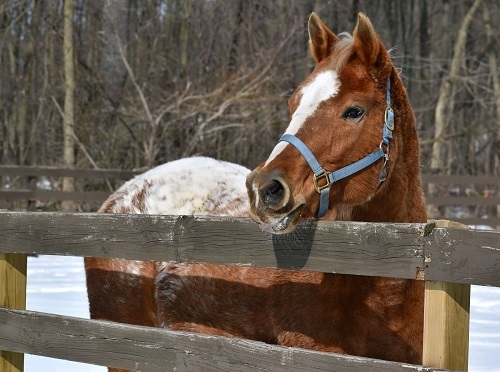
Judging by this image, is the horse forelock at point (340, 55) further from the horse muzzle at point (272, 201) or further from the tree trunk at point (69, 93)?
the tree trunk at point (69, 93)

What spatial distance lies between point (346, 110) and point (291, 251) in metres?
0.71

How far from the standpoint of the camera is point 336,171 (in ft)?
10.3

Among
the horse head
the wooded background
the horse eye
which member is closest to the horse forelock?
the horse head

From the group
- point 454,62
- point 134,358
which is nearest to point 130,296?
point 134,358

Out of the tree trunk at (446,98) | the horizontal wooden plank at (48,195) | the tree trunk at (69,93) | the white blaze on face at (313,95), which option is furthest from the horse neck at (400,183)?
the tree trunk at (446,98)

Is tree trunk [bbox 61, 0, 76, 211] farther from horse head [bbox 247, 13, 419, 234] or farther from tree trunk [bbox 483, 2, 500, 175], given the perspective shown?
horse head [bbox 247, 13, 419, 234]

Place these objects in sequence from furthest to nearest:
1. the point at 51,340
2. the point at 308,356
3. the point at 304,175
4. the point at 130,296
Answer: the point at 130,296, the point at 51,340, the point at 304,175, the point at 308,356

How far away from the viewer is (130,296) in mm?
4340

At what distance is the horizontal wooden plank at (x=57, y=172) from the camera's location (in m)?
13.7

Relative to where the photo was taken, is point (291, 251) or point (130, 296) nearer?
point (291, 251)

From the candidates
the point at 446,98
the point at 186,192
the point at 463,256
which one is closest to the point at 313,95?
the point at 463,256

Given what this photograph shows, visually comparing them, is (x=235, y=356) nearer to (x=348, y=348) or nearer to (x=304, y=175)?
(x=348, y=348)

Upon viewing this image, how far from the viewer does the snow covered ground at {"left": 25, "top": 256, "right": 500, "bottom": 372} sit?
579 centimetres

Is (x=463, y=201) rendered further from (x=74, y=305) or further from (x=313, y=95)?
(x=313, y=95)
